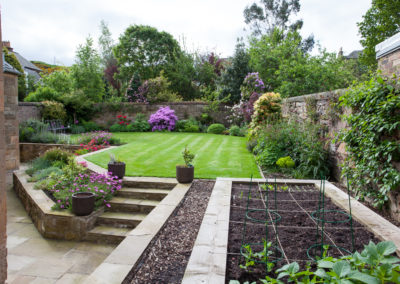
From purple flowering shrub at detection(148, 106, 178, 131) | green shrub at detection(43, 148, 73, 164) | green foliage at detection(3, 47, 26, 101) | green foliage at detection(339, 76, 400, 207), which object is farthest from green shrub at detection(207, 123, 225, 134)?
green foliage at detection(3, 47, 26, 101)

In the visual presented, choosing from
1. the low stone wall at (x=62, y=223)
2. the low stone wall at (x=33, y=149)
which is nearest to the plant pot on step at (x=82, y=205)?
the low stone wall at (x=62, y=223)

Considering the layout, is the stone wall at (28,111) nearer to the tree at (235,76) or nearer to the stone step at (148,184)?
the stone step at (148,184)

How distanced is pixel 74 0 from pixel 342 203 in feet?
16.8

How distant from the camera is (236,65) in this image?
15758 millimetres

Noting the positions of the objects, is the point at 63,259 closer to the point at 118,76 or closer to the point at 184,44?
the point at 184,44

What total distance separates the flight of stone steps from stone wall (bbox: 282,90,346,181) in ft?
10.4

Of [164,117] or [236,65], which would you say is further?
[236,65]

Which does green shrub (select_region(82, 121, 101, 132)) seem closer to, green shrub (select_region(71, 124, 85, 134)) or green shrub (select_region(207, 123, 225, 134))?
green shrub (select_region(71, 124, 85, 134))

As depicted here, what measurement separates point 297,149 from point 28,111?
11.2 metres

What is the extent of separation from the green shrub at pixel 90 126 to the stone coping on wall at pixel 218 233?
38.0ft

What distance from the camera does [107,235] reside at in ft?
13.3

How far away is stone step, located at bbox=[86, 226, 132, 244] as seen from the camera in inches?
158

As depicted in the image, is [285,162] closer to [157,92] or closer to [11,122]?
[11,122]

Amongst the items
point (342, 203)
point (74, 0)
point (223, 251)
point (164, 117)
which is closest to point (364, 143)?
point (342, 203)
